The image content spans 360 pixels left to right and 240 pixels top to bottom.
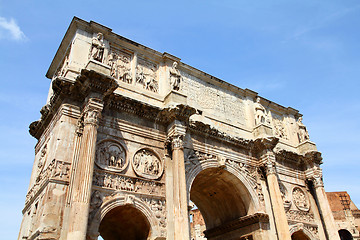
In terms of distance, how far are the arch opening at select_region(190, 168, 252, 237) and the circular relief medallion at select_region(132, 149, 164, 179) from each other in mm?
2351

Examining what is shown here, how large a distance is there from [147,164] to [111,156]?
50.8 inches

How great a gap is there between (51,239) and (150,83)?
6.70 metres

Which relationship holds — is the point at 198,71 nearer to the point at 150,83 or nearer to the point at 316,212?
the point at 150,83

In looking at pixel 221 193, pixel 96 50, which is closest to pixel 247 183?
pixel 221 193

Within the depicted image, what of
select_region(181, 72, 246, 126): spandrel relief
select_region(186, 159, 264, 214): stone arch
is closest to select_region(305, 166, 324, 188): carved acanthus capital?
select_region(186, 159, 264, 214): stone arch

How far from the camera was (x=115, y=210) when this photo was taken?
32.1 ft

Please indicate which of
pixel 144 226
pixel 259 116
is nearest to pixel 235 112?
pixel 259 116

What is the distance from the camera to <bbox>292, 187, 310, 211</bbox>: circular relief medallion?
14905mm

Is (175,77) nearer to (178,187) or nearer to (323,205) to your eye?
(178,187)

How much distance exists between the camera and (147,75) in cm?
1289

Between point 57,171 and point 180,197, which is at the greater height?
point 57,171

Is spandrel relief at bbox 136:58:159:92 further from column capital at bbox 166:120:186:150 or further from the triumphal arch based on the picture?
column capital at bbox 166:120:186:150

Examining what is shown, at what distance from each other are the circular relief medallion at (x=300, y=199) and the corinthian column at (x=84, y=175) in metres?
10.0

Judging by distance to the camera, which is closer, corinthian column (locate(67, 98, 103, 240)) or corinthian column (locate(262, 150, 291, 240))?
corinthian column (locate(67, 98, 103, 240))
